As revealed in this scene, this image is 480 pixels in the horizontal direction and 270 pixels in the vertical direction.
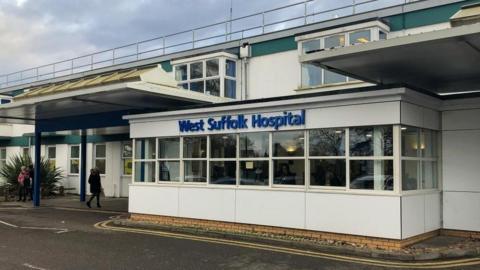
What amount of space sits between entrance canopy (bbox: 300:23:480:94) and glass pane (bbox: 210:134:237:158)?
3405 millimetres

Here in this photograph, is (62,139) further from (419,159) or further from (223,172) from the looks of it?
(419,159)

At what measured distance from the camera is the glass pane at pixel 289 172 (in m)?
11.7

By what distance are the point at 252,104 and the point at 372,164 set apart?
3281mm

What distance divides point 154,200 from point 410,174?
7064 mm

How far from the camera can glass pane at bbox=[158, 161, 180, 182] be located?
1427 cm

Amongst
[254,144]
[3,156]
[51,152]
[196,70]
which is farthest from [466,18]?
[3,156]

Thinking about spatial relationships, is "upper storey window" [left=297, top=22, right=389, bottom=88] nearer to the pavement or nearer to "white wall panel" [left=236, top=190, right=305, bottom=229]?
"white wall panel" [left=236, top=190, right=305, bottom=229]

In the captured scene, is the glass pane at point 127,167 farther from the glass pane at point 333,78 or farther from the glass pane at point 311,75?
the glass pane at point 333,78

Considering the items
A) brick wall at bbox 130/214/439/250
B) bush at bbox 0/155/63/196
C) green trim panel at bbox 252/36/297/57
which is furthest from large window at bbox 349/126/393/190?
bush at bbox 0/155/63/196

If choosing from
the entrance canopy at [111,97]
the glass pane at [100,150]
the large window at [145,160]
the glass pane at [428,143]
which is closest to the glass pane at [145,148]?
the large window at [145,160]

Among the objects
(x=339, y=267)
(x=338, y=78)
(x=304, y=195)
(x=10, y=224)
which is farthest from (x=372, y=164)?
(x=10, y=224)

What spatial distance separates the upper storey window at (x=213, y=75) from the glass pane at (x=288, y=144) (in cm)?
742

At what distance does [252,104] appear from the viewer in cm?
1238

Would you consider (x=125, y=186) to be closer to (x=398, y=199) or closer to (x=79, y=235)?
(x=79, y=235)
